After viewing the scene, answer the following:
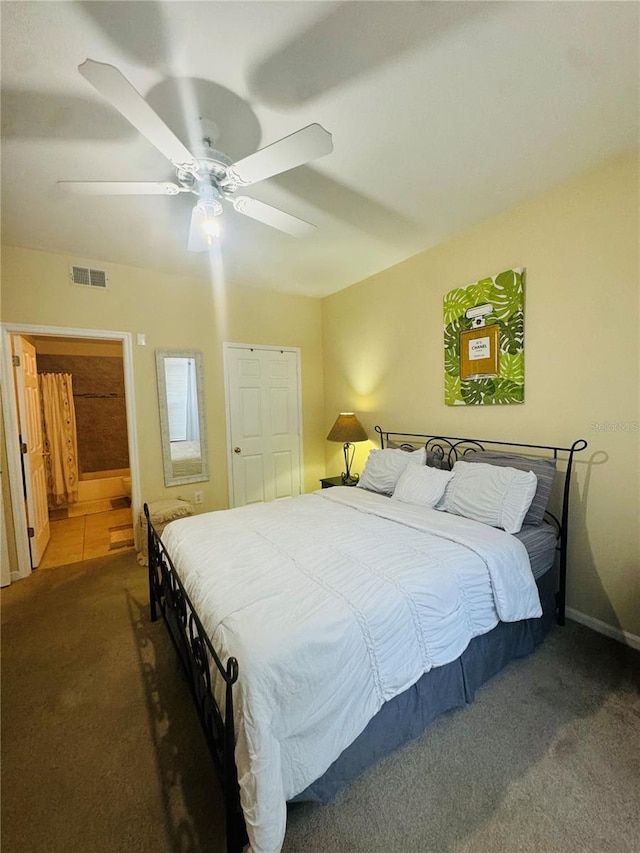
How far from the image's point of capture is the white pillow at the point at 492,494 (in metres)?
2.10

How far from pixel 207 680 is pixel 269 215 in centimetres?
223

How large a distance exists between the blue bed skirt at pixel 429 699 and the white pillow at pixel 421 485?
2.60 feet

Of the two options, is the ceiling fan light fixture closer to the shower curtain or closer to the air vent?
the air vent

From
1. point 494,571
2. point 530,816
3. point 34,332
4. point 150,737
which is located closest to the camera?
point 530,816

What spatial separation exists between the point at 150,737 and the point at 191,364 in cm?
314

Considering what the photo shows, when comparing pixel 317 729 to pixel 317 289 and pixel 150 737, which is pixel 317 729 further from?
pixel 317 289

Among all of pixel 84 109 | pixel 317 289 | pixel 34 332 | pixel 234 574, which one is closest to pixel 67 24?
pixel 84 109

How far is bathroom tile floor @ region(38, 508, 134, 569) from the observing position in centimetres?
354

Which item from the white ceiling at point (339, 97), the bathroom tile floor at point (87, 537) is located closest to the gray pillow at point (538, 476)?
the white ceiling at point (339, 97)

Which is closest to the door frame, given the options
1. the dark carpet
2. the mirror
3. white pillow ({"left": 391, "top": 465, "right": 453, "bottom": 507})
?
the mirror

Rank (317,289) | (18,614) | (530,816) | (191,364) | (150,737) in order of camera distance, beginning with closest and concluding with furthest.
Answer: (530,816), (150,737), (18,614), (191,364), (317,289)

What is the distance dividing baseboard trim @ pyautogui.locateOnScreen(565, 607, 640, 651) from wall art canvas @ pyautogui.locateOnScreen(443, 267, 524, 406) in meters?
1.49

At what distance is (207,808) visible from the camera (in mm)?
1287

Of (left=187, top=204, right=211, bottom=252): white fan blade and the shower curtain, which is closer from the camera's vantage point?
(left=187, top=204, right=211, bottom=252): white fan blade
